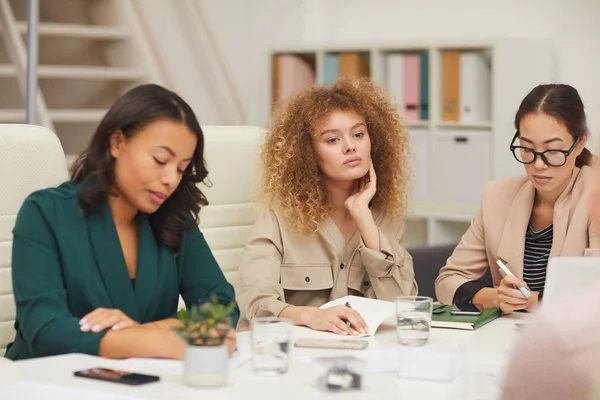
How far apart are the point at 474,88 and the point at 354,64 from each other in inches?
29.2

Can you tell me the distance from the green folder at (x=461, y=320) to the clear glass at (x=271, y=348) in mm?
598

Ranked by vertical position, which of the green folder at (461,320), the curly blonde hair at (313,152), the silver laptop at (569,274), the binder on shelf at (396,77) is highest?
the binder on shelf at (396,77)

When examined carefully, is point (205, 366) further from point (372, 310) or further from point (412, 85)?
point (412, 85)

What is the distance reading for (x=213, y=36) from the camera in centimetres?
556

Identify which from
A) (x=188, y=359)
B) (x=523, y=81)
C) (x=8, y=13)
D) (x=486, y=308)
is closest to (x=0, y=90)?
(x=8, y=13)

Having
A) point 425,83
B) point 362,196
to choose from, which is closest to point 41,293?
point 362,196

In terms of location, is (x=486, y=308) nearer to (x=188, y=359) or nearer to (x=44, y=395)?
(x=188, y=359)

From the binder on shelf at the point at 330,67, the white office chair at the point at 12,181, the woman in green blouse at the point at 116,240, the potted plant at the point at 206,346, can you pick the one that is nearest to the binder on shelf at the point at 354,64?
the binder on shelf at the point at 330,67

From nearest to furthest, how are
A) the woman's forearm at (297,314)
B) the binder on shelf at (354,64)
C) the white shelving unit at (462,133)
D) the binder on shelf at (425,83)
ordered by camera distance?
the woman's forearm at (297,314)
the white shelving unit at (462,133)
the binder on shelf at (425,83)
the binder on shelf at (354,64)

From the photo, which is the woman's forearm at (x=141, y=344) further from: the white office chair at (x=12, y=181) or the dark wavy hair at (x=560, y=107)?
the dark wavy hair at (x=560, y=107)

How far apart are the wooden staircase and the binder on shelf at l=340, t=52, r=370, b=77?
99 cm

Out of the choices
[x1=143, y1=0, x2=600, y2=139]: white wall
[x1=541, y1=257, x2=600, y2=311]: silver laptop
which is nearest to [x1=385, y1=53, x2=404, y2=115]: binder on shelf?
[x1=143, y1=0, x2=600, y2=139]: white wall

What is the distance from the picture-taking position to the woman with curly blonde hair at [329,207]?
8.69 ft

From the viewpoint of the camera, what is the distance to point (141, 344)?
1842 millimetres
